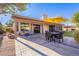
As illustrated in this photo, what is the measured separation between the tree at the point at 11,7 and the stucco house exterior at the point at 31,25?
0.10 m

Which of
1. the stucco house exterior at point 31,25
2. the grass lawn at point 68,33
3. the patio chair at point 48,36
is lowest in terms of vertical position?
the patio chair at point 48,36

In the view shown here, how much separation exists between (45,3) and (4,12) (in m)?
0.62

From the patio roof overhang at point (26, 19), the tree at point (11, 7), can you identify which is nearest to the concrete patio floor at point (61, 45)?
the patio roof overhang at point (26, 19)

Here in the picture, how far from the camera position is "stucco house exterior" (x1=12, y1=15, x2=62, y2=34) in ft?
10.2

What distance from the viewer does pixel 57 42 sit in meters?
3.11

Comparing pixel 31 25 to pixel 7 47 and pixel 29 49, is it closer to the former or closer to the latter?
pixel 29 49

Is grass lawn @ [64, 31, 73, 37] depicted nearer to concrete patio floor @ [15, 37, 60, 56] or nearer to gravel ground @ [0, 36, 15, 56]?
Result: concrete patio floor @ [15, 37, 60, 56]

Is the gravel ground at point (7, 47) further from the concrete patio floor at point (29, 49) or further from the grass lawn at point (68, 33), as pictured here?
the grass lawn at point (68, 33)

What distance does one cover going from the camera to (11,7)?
3094 millimetres

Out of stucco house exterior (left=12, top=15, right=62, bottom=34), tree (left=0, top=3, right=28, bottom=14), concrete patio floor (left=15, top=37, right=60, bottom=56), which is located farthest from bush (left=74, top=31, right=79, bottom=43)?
tree (left=0, top=3, right=28, bottom=14)

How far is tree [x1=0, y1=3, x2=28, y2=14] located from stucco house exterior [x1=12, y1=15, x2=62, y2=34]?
3.9 inches

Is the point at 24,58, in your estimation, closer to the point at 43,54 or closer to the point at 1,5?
the point at 43,54

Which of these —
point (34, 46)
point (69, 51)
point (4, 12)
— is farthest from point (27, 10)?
point (69, 51)

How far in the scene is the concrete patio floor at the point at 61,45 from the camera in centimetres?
302
